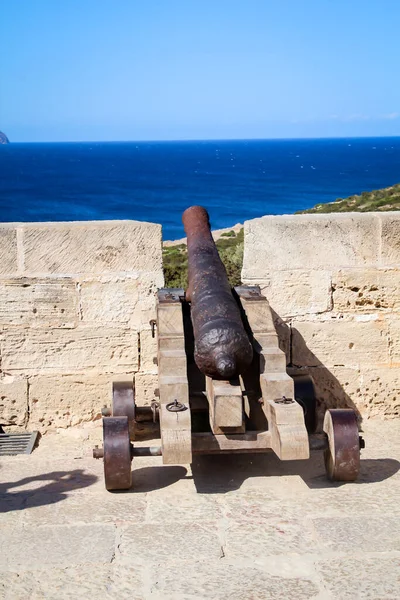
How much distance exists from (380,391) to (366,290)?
25.9 inches

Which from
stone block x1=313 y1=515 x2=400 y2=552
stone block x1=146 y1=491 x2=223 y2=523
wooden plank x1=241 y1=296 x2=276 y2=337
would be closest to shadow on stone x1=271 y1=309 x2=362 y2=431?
wooden plank x1=241 y1=296 x2=276 y2=337

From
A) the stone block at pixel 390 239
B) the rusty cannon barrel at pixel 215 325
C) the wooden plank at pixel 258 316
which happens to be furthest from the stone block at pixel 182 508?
the stone block at pixel 390 239

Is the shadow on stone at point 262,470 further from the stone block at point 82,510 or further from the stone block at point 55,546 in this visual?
the stone block at point 55,546

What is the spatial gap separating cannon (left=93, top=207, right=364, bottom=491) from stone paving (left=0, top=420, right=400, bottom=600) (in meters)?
0.22

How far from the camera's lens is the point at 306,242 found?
521 cm

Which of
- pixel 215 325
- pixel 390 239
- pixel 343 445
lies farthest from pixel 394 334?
pixel 215 325

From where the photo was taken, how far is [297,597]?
3086 mm

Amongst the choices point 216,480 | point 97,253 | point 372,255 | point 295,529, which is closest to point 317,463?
point 216,480

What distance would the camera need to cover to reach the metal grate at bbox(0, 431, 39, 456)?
16.0 ft

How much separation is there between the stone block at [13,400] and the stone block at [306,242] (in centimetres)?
156

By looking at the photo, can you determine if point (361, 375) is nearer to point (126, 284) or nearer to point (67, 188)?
point (126, 284)

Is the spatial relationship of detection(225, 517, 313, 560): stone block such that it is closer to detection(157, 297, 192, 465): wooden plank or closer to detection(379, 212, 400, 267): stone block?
detection(157, 297, 192, 465): wooden plank

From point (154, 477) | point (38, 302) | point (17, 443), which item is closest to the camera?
point (154, 477)

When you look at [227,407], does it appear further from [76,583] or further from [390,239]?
[390,239]
